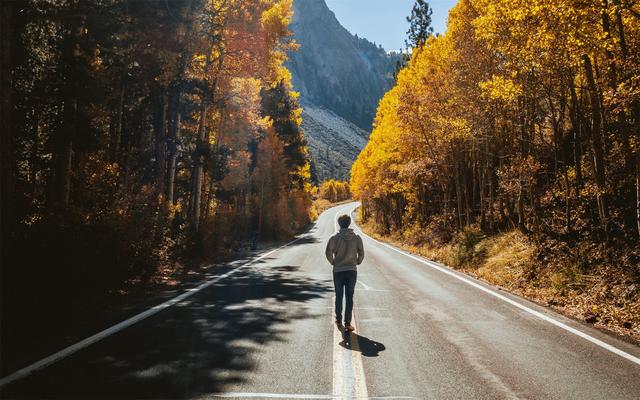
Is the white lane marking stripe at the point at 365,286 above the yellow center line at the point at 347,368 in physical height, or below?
below

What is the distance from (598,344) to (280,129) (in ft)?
121

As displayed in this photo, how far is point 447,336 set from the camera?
6.45 m

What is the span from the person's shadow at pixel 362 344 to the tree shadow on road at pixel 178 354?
93 cm

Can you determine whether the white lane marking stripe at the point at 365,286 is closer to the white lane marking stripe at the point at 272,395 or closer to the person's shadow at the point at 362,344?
the person's shadow at the point at 362,344

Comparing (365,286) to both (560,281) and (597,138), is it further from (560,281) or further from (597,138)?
(597,138)

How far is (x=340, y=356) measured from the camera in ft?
17.7

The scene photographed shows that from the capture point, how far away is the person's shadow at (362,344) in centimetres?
563

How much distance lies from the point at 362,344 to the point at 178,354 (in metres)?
2.38

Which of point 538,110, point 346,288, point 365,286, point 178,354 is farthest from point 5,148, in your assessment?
point 538,110

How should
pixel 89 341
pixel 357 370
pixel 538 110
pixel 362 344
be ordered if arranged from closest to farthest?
1. pixel 357 370
2. pixel 89 341
3. pixel 362 344
4. pixel 538 110

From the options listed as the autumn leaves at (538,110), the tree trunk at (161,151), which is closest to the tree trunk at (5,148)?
the tree trunk at (161,151)

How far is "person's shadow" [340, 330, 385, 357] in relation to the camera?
18.5 feet

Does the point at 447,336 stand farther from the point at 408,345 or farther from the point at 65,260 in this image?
the point at 65,260

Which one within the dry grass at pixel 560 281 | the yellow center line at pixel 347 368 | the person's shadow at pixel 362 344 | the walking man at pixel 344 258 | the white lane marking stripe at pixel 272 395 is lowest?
the person's shadow at pixel 362 344
